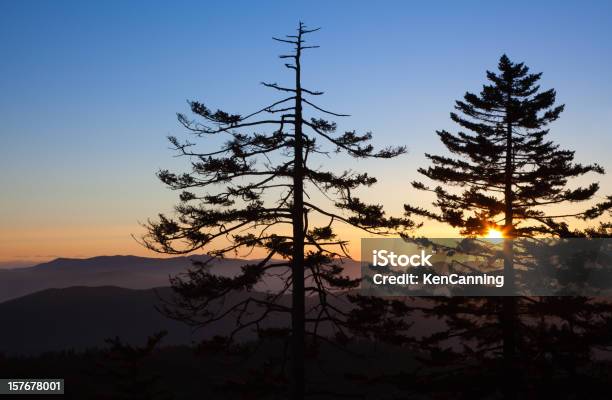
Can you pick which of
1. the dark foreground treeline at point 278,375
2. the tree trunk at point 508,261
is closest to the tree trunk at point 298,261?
the dark foreground treeline at point 278,375

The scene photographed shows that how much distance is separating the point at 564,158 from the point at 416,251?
23.4ft

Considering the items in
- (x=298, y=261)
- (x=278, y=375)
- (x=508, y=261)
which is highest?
(x=508, y=261)

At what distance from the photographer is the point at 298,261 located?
18297 millimetres

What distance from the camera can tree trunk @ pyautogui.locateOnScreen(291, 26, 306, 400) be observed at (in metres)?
18.0

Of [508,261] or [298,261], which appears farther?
[508,261]

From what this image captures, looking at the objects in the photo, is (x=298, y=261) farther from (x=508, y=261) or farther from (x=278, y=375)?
(x=508, y=261)

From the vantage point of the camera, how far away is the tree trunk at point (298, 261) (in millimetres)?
18016

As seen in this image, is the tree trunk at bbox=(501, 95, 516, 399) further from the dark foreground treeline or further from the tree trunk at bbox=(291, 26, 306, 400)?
the tree trunk at bbox=(291, 26, 306, 400)

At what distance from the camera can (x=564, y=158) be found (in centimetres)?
2447

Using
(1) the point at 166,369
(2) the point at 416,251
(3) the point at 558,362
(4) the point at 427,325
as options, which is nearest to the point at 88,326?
(4) the point at 427,325

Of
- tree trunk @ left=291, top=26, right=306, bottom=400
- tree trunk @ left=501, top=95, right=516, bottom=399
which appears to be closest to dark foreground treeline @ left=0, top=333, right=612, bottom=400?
tree trunk @ left=291, top=26, right=306, bottom=400

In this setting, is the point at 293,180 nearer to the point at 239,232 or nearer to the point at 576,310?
the point at 239,232

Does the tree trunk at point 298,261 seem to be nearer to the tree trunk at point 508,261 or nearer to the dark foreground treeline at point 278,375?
the dark foreground treeline at point 278,375

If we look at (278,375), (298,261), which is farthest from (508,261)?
(278,375)
